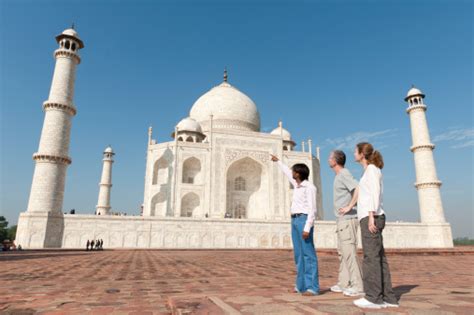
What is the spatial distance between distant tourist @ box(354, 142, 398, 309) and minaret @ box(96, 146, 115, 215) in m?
27.6

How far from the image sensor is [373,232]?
2.40 meters

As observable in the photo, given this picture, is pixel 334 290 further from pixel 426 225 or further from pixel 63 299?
pixel 426 225

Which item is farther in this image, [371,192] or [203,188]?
[203,188]

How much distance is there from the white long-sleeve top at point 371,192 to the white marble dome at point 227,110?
25.5 metres

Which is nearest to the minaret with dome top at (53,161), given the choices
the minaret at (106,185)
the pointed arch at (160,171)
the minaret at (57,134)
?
the minaret at (57,134)

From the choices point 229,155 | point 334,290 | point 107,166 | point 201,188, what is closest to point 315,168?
point 229,155

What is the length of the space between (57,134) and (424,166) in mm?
24325

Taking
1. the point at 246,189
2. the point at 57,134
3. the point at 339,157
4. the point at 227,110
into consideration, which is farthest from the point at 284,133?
the point at 339,157

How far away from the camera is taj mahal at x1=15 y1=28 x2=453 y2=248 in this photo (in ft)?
51.9

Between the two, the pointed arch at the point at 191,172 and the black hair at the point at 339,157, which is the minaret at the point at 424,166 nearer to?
the pointed arch at the point at 191,172

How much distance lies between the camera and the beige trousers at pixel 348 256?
110 inches

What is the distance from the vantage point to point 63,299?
2.73m

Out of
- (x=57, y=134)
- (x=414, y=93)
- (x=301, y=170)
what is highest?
(x=414, y=93)

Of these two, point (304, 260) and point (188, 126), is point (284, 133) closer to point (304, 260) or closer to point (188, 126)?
point (188, 126)
